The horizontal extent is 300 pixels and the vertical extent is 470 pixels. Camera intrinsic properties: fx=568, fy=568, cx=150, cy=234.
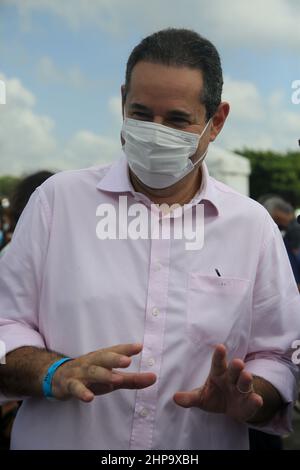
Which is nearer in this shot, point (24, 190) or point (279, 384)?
point (279, 384)

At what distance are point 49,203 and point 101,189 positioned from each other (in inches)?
7.2

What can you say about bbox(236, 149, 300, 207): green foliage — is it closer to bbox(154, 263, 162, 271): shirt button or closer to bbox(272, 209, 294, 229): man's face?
bbox(272, 209, 294, 229): man's face

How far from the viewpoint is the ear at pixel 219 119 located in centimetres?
203

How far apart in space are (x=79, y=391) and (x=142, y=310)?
0.41 metres

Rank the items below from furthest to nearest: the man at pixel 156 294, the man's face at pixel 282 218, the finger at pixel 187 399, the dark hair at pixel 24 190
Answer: the man's face at pixel 282 218 < the dark hair at pixel 24 190 < the man at pixel 156 294 < the finger at pixel 187 399

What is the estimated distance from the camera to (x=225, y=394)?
159 centimetres

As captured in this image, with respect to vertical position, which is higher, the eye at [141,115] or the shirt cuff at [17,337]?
the eye at [141,115]

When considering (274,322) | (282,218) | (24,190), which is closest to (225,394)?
(274,322)

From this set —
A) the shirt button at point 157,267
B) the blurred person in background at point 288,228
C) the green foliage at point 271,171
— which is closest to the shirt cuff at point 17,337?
the shirt button at point 157,267

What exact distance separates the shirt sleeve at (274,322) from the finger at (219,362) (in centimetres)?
31

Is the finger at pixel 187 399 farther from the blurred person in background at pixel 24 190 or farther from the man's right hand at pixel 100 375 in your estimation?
the blurred person in background at pixel 24 190

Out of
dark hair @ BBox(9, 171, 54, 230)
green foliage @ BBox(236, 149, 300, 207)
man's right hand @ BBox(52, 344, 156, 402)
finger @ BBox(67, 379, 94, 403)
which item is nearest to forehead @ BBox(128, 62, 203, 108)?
man's right hand @ BBox(52, 344, 156, 402)

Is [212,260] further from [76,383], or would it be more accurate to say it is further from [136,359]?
[76,383]

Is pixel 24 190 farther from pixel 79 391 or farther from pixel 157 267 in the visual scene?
pixel 79 391
